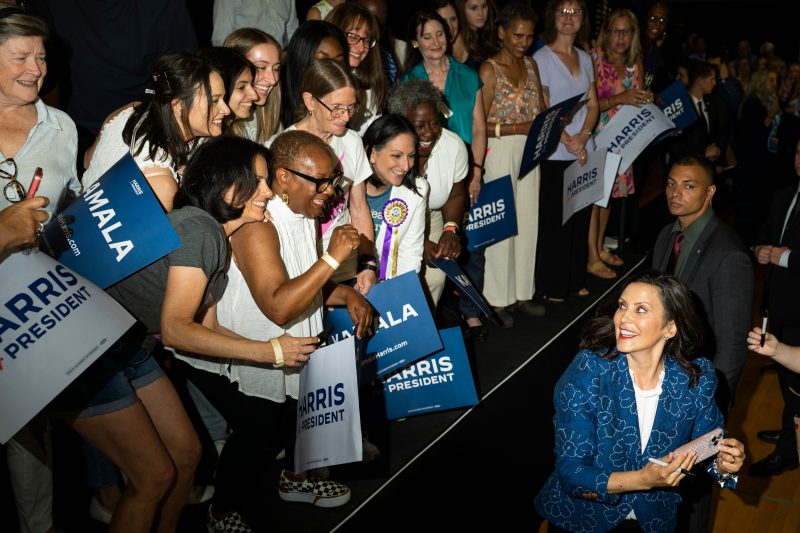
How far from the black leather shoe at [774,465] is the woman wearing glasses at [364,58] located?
269cm

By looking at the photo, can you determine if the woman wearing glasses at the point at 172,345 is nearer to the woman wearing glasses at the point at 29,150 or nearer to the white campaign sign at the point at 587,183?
the woman wearing glasses at the point at 29,150

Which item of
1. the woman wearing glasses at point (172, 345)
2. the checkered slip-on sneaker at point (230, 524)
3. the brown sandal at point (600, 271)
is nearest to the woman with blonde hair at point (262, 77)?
the woman wearing glasses at point (172, 345)

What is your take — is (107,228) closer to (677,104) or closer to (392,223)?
(392,223)

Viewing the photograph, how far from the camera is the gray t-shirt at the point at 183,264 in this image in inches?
92.5

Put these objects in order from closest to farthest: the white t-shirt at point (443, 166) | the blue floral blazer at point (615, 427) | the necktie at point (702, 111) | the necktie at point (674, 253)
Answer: the blue floral blazer at point (615, 427)
the necktie at point (674, 253)
the white t-shirt at point (443, 166)
the necktie at point (702, 111)

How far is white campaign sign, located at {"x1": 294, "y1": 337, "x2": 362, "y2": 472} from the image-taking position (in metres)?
2.57

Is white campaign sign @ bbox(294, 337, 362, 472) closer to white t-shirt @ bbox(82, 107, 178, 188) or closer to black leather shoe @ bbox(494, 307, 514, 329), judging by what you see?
white t-shirt @ bbox(82, 107, 178, 188)

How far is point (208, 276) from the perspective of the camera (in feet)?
7.84

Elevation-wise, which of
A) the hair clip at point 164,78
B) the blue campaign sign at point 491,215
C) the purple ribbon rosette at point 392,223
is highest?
the hair clip at point 164,78

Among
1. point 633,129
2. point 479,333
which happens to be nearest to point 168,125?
point 479,333

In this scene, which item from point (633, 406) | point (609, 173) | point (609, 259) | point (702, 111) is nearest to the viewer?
point (633, 406)

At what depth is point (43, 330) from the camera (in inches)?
85.1

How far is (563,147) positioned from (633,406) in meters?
2.65

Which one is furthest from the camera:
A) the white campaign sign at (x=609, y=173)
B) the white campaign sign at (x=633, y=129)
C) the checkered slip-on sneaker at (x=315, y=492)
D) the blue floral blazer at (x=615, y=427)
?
the white campaign sign at (x=633, y=129)
